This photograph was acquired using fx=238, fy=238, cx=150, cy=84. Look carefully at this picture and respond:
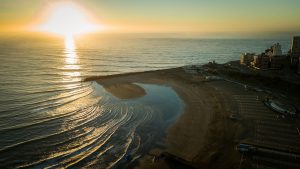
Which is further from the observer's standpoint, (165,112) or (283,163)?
(165,112)

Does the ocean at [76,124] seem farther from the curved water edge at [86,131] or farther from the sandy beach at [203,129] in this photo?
the sandy beach at [203,129]

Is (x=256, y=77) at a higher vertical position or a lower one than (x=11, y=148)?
higher

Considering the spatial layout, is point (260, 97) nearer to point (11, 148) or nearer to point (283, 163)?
point (283, 163)

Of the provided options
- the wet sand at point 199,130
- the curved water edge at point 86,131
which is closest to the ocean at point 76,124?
the curved water edge at point 86,131

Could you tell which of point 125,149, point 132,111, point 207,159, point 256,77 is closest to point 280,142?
point 207,159

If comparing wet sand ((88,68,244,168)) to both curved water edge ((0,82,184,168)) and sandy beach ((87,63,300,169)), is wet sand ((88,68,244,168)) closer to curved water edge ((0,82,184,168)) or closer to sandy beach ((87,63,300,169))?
sandy beach ((87,63,300,169))

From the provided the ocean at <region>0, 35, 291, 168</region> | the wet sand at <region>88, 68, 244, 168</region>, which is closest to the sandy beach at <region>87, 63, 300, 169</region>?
the wet sand at <region>88, 68, 244, 168</region>

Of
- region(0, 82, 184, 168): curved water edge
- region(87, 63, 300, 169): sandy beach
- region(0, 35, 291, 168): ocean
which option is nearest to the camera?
region(87, 63, 300, 169): sandy beach
